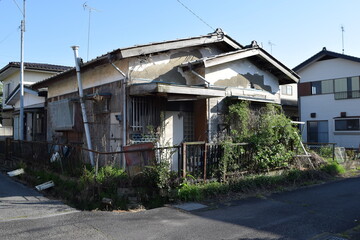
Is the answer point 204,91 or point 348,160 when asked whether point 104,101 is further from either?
point 348,160

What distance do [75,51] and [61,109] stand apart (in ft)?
10.2

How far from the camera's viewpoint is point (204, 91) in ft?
30.1

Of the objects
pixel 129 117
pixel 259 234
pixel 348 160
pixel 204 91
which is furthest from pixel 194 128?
pixel 348 160

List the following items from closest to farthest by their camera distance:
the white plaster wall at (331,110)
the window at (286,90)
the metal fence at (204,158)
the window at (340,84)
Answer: the metal fence at (204,158)
the white plaster wall at (331,110)
the window at (340,84)
the window at (286,90)

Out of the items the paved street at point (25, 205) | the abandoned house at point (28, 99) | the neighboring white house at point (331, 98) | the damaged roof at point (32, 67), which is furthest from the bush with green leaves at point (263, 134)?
the damaged roof at point (32, 67)

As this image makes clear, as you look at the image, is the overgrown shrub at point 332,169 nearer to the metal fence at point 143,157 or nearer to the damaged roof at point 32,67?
the metal fence at point 143,157

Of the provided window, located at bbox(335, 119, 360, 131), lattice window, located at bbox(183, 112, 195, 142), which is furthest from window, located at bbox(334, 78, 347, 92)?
lattice window, located at bbox(183, 112, 195, 142)

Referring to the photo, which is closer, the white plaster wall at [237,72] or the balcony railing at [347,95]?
the white plaster wall at [237,72]

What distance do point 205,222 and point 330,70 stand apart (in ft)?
63.3

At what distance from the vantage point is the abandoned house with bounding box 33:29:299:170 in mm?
9133

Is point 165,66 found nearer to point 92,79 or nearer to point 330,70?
point 92,79

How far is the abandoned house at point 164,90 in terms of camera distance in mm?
9133

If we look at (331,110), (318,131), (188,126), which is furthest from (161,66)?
(318,131)

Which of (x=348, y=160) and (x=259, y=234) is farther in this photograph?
(x=348, y=160)
